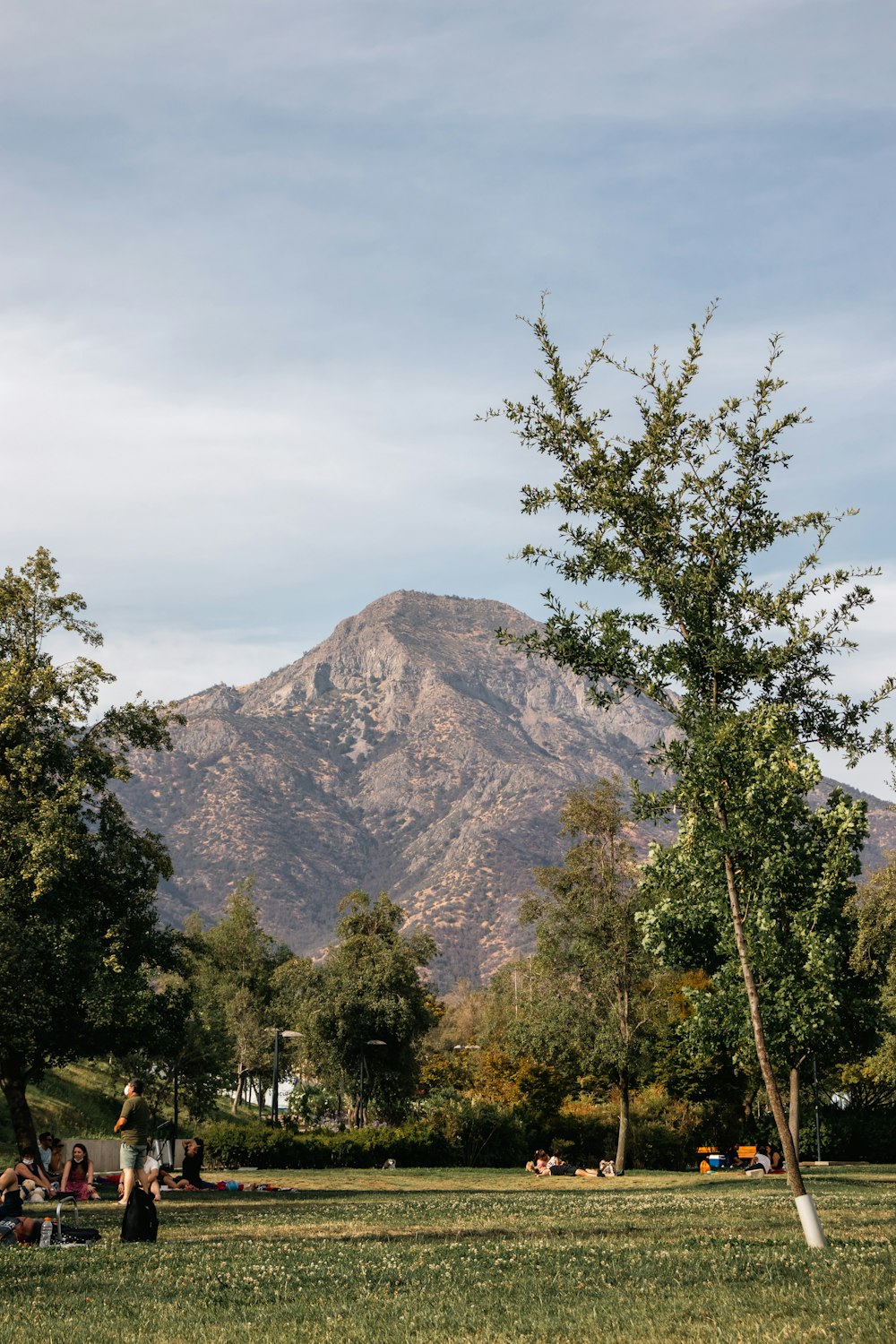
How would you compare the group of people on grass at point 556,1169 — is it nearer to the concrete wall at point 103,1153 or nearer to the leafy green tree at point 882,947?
the leafy green tree at point 882,947

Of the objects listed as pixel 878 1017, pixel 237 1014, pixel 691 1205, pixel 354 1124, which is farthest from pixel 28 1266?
pixel 237 1014

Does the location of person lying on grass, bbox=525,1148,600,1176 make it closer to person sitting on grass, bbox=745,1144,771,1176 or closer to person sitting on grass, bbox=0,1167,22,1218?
person sitting on grass, bbox=745,1144,771,1176

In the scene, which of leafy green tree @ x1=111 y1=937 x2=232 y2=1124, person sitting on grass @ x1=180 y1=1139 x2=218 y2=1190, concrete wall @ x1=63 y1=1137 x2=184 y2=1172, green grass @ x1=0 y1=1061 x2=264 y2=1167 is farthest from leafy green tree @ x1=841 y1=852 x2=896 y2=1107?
green grass @ x1=0 y1=1061 x2=264 y2=1167

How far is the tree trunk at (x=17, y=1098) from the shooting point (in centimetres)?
3198

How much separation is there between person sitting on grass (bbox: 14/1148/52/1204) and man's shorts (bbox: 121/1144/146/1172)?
2.44 m

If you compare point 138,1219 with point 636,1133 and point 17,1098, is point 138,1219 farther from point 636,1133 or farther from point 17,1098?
point 636,1133

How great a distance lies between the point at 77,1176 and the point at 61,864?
11116mm

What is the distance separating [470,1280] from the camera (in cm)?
1245

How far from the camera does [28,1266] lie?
556 inches

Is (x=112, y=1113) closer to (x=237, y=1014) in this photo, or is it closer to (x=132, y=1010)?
(x=237, y=1014)

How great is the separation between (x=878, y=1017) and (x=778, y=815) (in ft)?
104

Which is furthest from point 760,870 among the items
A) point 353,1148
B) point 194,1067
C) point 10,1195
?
point 194,1067

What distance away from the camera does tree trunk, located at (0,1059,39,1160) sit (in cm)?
3198

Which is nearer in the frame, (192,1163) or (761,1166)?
(192,1163)
